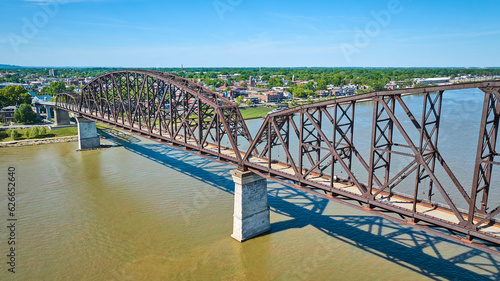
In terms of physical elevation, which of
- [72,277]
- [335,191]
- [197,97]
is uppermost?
[197,97]

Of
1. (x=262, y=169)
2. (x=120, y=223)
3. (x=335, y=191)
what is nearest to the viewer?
(x=335, y=191)

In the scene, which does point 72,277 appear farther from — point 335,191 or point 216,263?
point 335,191

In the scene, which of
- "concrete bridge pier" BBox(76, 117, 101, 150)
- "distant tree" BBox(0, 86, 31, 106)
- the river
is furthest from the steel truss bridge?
"distant tree" BBox(0, 86, 31, 106)

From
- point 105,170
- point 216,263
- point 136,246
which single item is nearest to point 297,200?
point 216,263

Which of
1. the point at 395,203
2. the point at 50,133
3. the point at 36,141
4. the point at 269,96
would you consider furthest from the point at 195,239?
the point at 269,96

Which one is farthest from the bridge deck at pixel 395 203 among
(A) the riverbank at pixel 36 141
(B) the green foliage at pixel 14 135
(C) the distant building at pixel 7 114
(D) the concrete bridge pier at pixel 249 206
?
(C) the distant building at pixel 7 114

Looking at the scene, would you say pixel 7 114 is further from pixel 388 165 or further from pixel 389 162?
pixel 389 162

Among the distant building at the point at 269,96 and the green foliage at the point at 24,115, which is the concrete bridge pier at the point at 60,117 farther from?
the distant building at the point at 269,96
